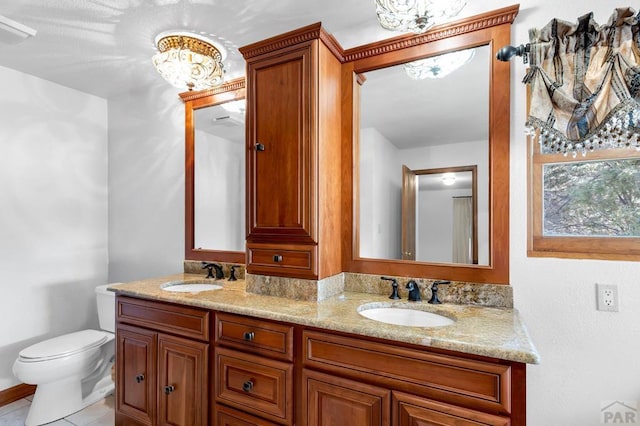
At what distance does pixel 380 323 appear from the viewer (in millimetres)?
1279

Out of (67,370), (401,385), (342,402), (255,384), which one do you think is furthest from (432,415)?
(67,370)

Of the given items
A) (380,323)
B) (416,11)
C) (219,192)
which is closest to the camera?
(380,323)

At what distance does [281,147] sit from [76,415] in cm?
236

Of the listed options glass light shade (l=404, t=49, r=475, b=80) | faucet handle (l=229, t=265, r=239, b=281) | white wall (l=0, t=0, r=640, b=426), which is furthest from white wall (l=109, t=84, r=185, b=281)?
glass light shade (l=404, t=49, r=475, b=80)

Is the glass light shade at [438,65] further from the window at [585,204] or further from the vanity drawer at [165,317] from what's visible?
the vanity drawer at [165,317]

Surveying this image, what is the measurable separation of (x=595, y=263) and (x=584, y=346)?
1.16 ft

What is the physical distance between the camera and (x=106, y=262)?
3.04 m

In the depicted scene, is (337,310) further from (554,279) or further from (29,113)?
(29,113)

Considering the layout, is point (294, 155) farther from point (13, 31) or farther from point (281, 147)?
point (13, 31)

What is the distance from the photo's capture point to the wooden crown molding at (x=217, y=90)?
2.37 meters

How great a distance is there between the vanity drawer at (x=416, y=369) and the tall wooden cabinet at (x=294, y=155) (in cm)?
43

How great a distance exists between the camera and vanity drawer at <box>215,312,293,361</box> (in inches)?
55.6

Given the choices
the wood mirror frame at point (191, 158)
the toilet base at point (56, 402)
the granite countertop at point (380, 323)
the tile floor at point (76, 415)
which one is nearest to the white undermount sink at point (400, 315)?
the granite countertop at point (380, 323)

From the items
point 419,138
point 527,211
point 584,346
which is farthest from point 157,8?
point 584,346
